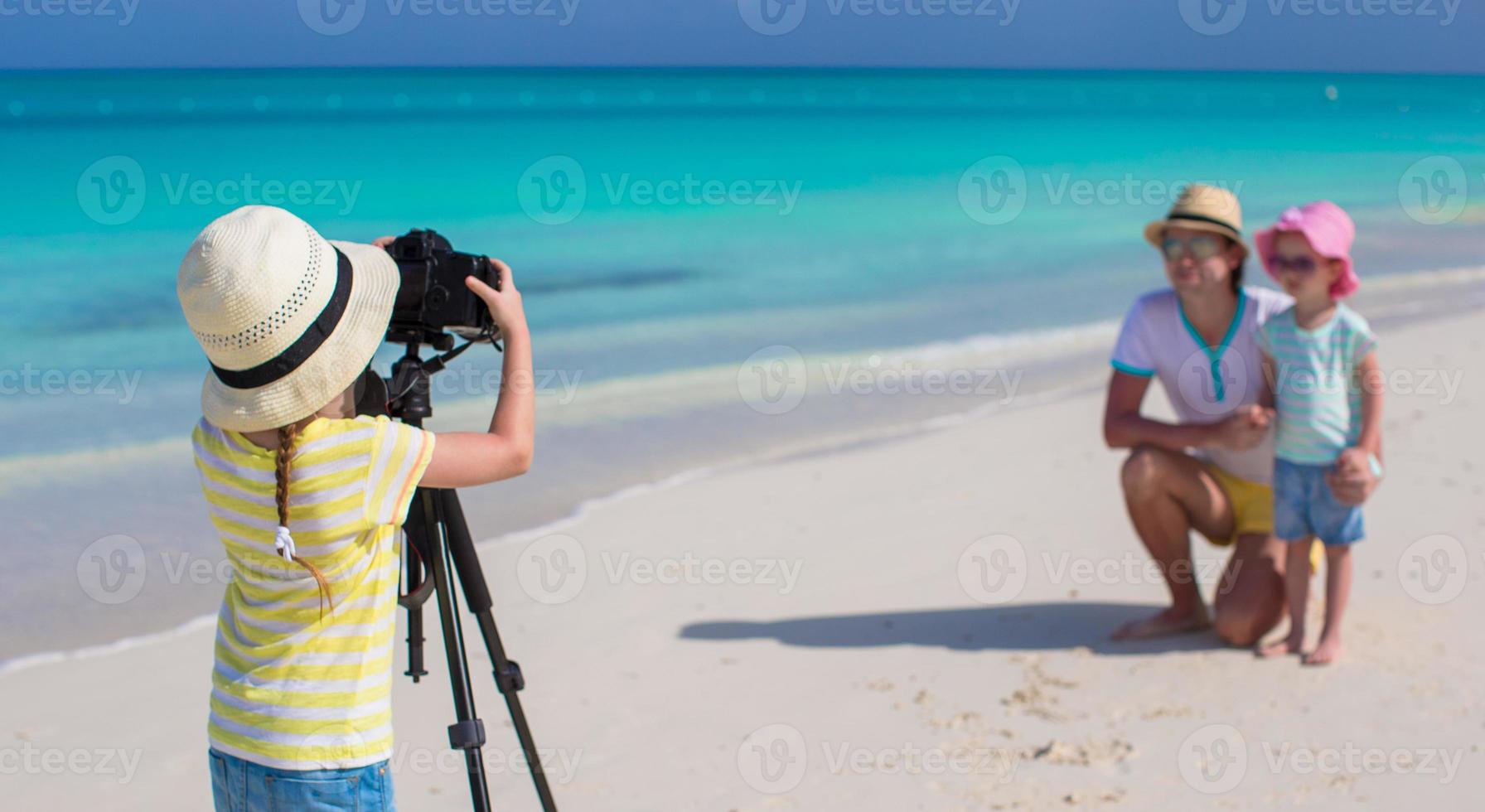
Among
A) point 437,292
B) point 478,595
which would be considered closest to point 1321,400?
point 478,595

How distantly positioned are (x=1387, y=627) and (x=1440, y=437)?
1769mm

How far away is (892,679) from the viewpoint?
310 centimetres

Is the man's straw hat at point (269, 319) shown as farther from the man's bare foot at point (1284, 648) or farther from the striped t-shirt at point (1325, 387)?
the man's bare foot at point (1284, 648)

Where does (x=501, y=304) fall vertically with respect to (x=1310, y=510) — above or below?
above

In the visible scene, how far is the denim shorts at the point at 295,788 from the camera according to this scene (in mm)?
1615

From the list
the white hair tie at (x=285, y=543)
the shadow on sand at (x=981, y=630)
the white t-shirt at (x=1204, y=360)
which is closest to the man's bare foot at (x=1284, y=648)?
the shadow on sand at (x=981, y=630)

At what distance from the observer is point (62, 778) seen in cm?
273

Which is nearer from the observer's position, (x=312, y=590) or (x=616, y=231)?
(x=312, y=590)

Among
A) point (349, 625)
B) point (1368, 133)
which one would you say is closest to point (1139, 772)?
point (349, 625)

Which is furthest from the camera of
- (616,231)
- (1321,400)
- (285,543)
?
(616,231)

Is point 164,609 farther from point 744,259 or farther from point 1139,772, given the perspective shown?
point 744,259

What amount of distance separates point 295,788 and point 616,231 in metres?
11.3

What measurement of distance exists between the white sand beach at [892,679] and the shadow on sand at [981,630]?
1 centimetres

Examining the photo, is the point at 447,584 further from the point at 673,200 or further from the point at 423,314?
the point at 673,200
